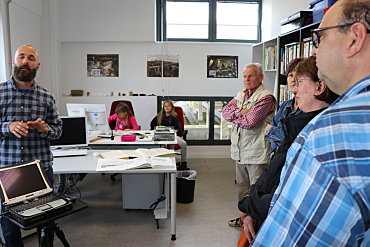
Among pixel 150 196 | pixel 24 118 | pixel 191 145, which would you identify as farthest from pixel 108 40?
pixel 24 118

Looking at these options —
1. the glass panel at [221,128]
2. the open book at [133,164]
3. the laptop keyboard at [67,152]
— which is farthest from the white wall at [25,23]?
the glass panel at [221,128]

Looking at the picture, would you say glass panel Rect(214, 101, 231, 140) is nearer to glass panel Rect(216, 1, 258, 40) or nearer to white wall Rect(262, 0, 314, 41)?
glass panel Rect(216, 1, 258, 40)

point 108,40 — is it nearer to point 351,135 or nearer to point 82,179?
point 82,179

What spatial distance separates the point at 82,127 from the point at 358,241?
10.2ft

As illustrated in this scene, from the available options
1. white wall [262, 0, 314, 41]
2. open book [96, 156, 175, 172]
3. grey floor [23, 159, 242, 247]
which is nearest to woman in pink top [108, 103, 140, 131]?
grey floor [23, 159, 242, 247]

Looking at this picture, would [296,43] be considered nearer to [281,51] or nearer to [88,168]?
[281,51]

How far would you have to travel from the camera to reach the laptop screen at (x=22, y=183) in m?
1.90

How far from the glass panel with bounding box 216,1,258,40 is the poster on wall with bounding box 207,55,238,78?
0.45 meters

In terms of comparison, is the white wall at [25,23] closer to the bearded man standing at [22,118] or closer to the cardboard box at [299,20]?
the bearded man standing at [22,118]

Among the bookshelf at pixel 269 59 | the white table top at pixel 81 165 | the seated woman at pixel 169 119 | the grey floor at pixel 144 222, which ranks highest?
the bookshelf at pixel 269 59

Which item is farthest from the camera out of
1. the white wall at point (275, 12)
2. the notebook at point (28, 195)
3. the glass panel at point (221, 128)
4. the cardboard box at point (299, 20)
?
the glass panel at point (221, 128)

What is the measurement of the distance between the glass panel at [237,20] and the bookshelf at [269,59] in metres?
0.92

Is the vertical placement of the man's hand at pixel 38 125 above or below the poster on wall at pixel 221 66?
below

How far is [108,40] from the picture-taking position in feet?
18.3
